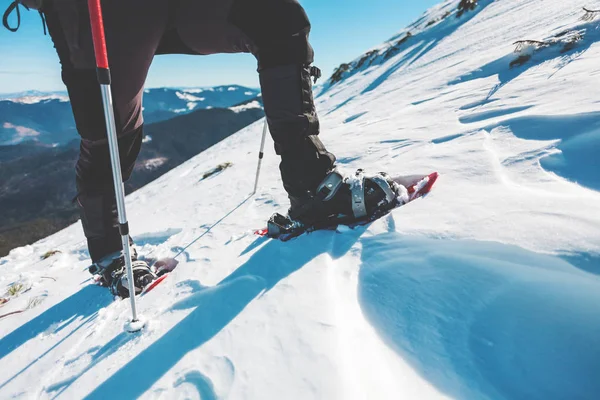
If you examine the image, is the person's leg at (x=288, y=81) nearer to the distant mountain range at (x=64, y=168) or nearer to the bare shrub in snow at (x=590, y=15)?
the bare shrub in snow at (x=590, y=15)

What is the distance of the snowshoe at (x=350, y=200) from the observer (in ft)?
6.26

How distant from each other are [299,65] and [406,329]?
58.8 inches

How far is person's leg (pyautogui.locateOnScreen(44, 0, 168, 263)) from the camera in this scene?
1589 mm

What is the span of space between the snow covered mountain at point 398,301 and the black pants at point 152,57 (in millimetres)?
524

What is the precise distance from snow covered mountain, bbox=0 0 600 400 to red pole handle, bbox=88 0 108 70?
1142 millimetres

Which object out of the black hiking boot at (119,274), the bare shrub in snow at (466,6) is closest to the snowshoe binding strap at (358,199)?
the black hiking boot at (119,274)

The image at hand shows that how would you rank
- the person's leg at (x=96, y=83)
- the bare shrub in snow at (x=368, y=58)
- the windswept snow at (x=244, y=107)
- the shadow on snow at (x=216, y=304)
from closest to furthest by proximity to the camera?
the shadow on snow at (x=216, y=304), the person's leg at (x=96, y=83), the bare shrub in snow at (x=368, y=58), the windswept snow at (x=244, y=107)

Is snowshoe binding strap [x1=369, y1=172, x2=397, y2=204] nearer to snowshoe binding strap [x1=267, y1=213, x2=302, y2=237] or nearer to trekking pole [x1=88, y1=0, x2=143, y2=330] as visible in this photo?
snowshoe binding strap [x1=267, y1=213, x2=302, y2=237]

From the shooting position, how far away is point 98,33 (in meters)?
1.34

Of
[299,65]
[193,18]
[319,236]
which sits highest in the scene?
[193,18]

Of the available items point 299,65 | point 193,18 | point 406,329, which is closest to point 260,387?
point 406,329

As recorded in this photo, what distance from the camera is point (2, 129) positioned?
157m

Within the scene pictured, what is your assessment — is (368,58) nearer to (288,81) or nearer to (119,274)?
(288,81)

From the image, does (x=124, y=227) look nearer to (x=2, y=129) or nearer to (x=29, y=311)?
(x=29, y=311)
